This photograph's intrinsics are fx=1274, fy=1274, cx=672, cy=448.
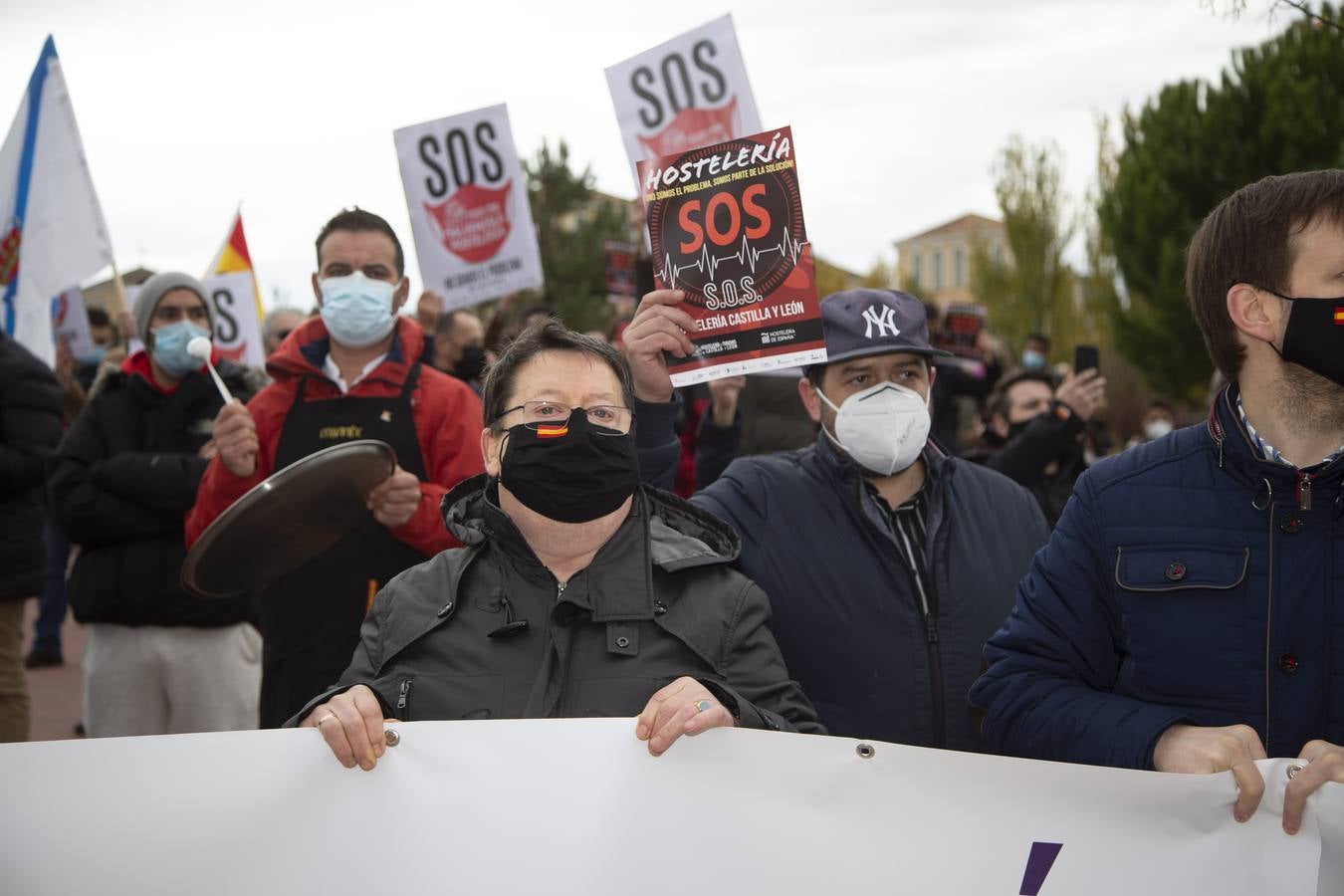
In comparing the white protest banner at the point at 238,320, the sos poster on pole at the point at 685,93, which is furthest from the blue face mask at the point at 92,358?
the sos poster on pole at the point at 685,93

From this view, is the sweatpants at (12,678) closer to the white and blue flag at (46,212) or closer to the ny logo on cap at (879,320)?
the white and blue flag at (46,212)

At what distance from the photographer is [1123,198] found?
25344mm

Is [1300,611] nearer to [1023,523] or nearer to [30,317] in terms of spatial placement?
[1023,523]

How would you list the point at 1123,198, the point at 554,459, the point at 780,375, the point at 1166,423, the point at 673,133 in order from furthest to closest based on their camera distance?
the point at 1123,198 → the point at 1166,423 → the point at 673,133 → the point at 780,375 → the point at 554,459

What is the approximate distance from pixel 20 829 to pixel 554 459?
121cm

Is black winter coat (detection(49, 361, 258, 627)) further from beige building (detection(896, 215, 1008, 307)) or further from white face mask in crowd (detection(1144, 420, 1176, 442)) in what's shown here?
beige building (detection(896, 215, 1008, 307))

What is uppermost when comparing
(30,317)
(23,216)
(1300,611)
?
(23,216)

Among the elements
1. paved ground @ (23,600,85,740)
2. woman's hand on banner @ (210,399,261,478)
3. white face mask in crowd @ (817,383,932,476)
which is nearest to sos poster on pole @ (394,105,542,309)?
paved ground @ (23,600,85,740)

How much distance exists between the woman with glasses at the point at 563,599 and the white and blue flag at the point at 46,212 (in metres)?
4.36

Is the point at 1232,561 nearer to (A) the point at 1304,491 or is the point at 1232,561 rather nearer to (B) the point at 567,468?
(A) the point at 1304,491

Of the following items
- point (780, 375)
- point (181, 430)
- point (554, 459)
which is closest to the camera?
point (554, 459)

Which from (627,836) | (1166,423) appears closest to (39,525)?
(627,836)

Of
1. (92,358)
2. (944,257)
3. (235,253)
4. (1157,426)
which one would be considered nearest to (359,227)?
(235,253)

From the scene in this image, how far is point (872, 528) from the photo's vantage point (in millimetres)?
3219
